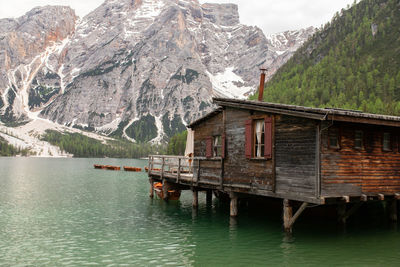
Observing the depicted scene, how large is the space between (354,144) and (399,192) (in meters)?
4.78

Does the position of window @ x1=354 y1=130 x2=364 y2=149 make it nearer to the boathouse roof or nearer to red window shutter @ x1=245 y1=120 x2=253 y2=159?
the boathouse roof

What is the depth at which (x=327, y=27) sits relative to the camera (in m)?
196

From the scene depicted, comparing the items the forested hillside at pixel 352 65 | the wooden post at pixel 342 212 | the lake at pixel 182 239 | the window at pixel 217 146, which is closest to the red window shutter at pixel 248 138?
the window at pixel 217 146

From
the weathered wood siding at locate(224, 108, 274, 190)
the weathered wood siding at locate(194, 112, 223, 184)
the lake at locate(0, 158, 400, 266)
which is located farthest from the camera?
the weathered wood siding at locate(194, 112, 223, 184)

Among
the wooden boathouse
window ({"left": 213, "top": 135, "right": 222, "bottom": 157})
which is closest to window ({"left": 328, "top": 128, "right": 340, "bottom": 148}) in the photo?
the wooden boathouse

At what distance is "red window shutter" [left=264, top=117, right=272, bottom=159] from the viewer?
2083cm

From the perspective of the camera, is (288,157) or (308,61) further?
(308,61)

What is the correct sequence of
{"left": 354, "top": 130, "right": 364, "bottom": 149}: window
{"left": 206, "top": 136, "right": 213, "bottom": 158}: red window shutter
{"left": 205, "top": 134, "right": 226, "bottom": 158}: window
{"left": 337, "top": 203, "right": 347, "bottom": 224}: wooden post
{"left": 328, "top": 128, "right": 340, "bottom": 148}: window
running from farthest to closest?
{"left": 206, "top": 136, "right": 213, "bottom": 158}: red window shutter
{"left": 205, "top": 134, "right": 226, "bottom": 158}: window
{"left": 337, "top": 203, "right": 347, "bottom": 224}: wooden post
{"left": 354, "top": 130, "right": 364, "bottom": 149}: window
{"left": 328, "top": 128, "right": 340, "bottom": 148}: window

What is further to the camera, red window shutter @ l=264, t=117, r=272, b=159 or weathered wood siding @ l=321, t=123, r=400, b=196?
red window shutter @ l=264, t=117, r=272, b=159

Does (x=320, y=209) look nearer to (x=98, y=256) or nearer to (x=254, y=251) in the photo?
(x=254, y=251)

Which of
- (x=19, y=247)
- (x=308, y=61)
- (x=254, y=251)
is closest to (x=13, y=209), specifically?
(x=19, y=247)

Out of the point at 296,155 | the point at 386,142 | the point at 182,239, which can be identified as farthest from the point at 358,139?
the point at 182,239

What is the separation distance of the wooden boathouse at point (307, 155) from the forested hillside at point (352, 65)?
85.8m

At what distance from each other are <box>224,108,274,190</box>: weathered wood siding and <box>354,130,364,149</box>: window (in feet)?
15.6
